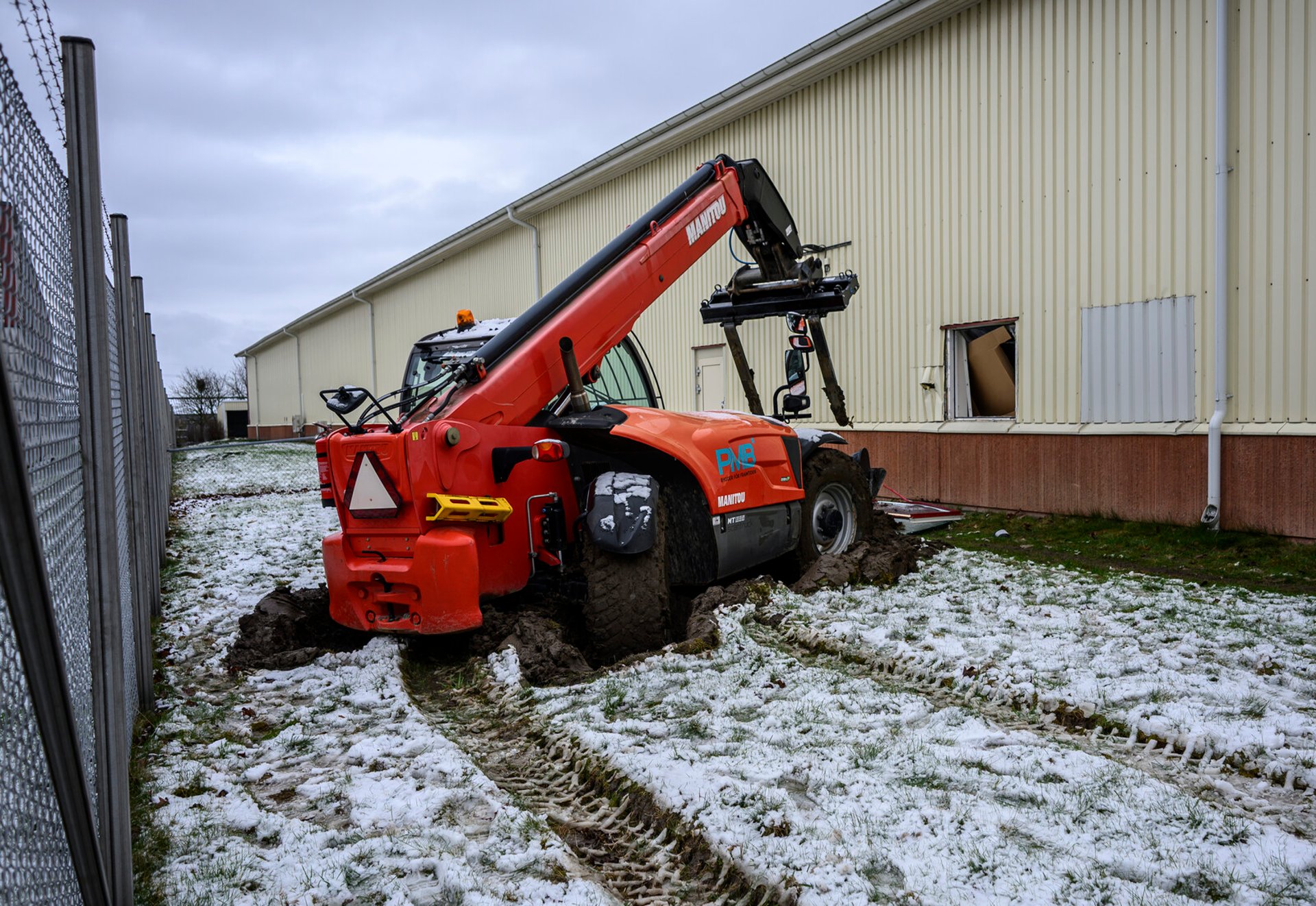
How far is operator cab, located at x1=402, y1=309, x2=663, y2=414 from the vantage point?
6.42 m

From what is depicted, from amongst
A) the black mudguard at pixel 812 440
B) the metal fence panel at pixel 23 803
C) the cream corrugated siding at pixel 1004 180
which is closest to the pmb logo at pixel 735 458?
the black mudguard at pixel 812 440

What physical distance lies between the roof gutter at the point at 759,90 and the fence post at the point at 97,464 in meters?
10.4

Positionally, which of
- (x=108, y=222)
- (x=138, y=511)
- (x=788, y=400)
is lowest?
(x=138, y=511)

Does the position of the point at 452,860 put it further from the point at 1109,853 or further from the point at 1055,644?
the point at 1055,644

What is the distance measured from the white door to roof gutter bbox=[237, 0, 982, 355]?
3.60 m

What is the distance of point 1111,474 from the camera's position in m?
9.33

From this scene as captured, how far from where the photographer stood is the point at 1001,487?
412 inches

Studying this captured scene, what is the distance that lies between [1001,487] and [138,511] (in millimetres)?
8659

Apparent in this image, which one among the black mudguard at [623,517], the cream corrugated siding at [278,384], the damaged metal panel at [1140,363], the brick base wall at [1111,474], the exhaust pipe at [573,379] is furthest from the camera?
the cream corrugated siding at [278,384]

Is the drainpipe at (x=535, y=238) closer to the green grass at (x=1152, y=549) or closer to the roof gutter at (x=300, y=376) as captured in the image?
the green grass at (x=1152, y=549)

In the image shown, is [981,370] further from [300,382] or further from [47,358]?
[300,382]

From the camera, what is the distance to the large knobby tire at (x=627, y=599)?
5.41 m

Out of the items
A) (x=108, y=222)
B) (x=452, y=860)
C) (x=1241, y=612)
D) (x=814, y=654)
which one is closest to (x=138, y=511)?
(x=108, y=222)

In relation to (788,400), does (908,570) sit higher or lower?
lower
